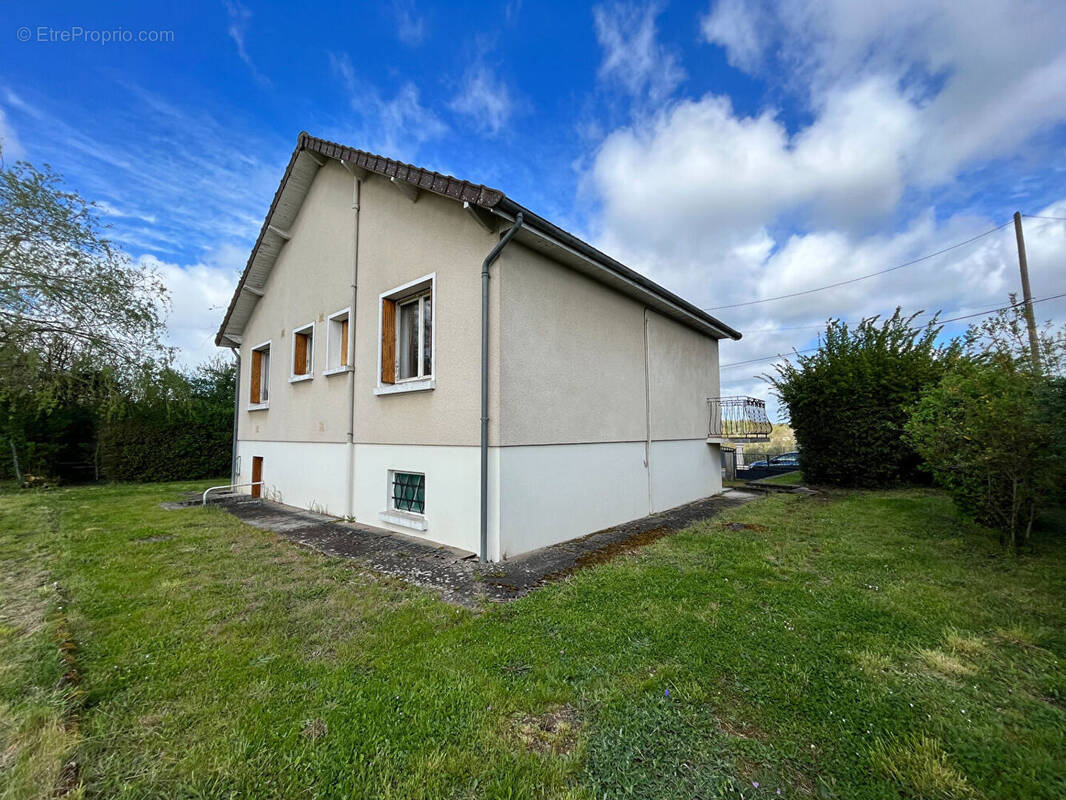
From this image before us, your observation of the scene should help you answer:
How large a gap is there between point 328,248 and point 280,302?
2623 mm

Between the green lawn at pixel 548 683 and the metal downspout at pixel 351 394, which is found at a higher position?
the metal downspout at pixel 351 394

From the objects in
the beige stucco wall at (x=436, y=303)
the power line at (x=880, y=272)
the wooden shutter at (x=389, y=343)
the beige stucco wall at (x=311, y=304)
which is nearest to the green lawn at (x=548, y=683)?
the beige stucco wall at (x=436, y=303)

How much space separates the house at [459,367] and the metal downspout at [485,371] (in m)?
0.02

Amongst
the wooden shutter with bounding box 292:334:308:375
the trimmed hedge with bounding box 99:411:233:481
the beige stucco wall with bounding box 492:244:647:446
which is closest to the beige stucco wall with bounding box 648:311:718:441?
the beige stucco wall with bounding box 492:244:647:446

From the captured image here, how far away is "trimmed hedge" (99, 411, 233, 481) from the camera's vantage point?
1407 centimetres

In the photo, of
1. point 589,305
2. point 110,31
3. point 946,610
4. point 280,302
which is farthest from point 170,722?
point 110,31

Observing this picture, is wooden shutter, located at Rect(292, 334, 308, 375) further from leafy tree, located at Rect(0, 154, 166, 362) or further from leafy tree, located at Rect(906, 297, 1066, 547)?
leafy tree, located at Rect(906, 297, 1066, 547)

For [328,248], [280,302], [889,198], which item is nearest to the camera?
[328,248]

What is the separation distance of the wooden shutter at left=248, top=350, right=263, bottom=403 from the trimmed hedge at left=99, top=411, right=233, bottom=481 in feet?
20.2

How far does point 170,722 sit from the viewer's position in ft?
7.41

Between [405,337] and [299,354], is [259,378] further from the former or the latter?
[405,337]

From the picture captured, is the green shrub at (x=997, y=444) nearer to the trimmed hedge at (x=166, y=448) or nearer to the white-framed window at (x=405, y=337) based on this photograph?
the white-framed window at (x=405, y=337)

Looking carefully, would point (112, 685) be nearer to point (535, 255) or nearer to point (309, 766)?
point (309, 766)

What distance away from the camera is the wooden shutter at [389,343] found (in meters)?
6.92
